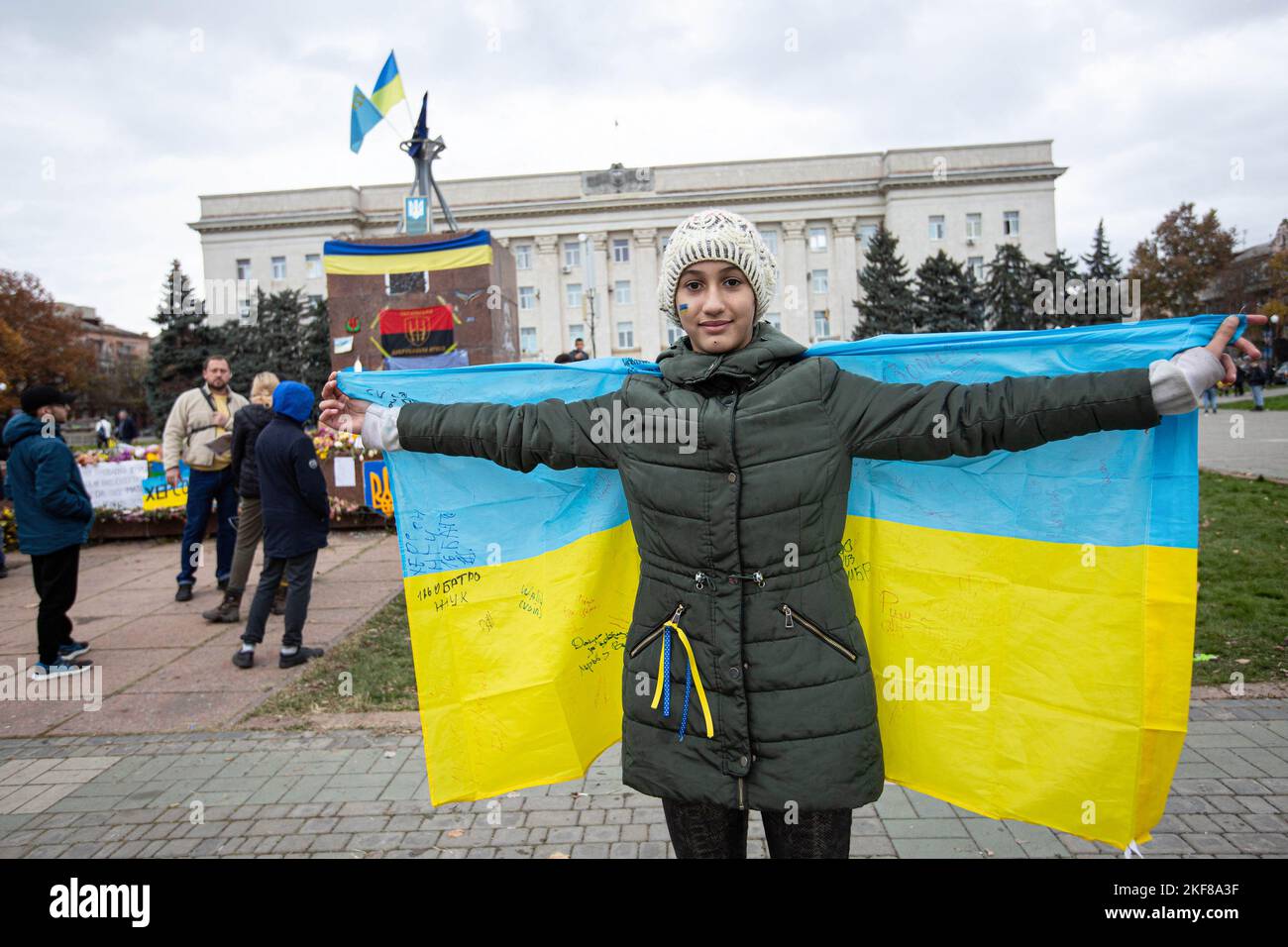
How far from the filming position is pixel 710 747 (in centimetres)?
228

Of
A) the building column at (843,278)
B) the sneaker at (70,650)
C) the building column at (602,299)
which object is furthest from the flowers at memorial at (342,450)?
the building column at (843,278)

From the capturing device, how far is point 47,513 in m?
6.15

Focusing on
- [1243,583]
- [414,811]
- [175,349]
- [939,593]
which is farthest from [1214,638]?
[175,349]

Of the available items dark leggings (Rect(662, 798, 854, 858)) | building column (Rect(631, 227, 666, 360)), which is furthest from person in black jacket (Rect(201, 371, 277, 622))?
building column (Rect(631, 227, 666, 360))

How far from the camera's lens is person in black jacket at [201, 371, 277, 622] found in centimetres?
722

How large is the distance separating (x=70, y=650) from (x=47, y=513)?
1247mm

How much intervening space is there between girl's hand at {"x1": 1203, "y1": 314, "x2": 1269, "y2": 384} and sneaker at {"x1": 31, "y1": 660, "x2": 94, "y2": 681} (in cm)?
746

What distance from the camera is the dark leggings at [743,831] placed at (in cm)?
226

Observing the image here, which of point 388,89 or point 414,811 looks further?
point 388,89

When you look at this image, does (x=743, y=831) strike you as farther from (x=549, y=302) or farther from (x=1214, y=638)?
(x=549, y=302)

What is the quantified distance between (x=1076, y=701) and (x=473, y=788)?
2.03 meters

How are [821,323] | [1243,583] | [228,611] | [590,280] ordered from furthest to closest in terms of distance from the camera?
[821,323] < [590,280] < [228,611] < [1243,583]

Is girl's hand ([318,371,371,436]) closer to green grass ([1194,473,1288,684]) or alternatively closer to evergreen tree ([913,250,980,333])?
green grass ([1194,473,1288,684])
